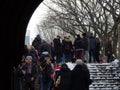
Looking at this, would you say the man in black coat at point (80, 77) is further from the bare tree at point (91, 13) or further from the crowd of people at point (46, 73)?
the bare tree at point (91, 13)

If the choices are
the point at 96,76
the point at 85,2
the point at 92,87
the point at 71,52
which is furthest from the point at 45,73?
the point at 85,2

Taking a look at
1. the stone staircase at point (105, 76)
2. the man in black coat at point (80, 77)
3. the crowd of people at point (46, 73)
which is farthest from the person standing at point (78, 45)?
the man in black coat at point (80, 77)

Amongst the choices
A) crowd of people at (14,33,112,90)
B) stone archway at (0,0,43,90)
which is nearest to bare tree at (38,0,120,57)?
crowd of people at (14,33,112,90)

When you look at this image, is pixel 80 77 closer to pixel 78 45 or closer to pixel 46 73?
pixel 46 73

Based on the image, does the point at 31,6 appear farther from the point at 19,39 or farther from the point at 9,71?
the point at 9,71

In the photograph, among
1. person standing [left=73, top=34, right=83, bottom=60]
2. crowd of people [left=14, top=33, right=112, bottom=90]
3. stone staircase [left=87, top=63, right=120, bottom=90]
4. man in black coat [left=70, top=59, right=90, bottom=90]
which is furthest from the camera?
person standing [left=73, top=34, right=83, bottom=60]

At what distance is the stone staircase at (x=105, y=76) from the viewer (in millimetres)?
24109

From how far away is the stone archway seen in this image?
501 centimetres

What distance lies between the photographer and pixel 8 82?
504 centimetres

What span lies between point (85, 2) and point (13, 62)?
158 ft

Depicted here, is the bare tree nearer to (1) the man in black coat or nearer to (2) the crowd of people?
(2) the crowd of people

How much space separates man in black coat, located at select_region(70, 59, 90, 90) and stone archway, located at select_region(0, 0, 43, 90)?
417 inches

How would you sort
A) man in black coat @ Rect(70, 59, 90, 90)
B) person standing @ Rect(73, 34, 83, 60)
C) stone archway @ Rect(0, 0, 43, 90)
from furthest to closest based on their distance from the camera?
person standing @ Rect(73, 34, 83, 60) < man in black coat @ Rect(70, 59, 90, 90) < stone archway @ Rect(0, 0, 43, 90)

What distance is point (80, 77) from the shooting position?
16.1 metres
